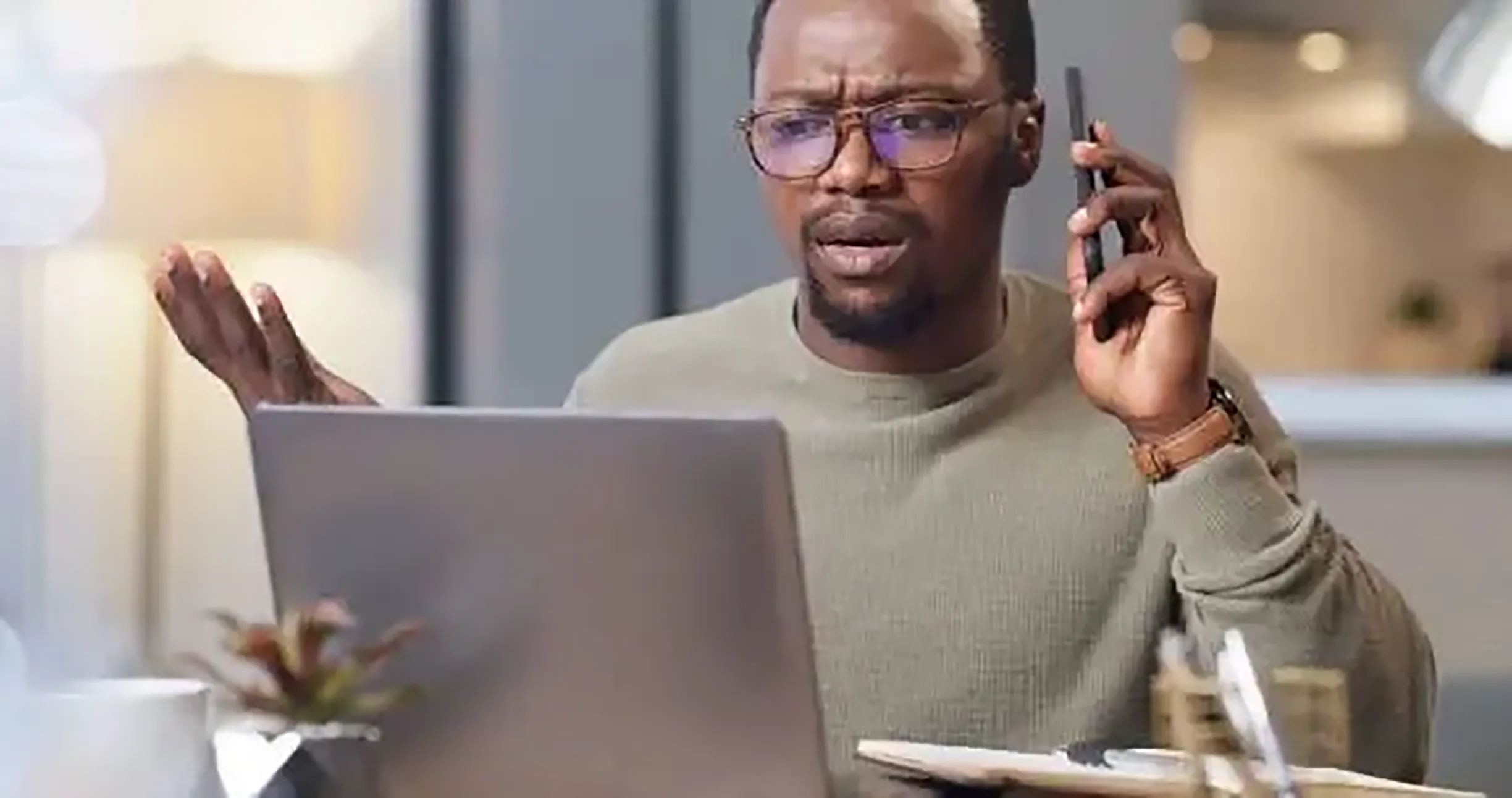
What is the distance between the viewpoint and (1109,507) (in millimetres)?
1345

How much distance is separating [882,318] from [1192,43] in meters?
0.33

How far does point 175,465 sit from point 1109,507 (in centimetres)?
59

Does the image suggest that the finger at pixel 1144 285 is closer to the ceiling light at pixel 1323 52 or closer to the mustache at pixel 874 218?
the mustache at pixel 874 218

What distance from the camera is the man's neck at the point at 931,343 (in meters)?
1.38

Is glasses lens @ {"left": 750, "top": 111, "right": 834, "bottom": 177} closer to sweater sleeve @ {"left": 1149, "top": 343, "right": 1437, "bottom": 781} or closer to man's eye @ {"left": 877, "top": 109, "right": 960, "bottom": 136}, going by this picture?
man's eye @ {"left": 877, "top": 109, "right": 960, "bottom": 136}

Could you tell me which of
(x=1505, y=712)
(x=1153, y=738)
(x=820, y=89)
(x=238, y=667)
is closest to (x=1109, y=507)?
(x=1153, y=738)

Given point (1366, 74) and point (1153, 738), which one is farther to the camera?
point (1366, 74)

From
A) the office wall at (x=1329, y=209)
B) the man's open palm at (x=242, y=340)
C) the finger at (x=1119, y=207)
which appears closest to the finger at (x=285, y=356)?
the man's open palm at (x=242, y=340)

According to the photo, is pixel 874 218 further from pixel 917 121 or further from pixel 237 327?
pixel 237 327

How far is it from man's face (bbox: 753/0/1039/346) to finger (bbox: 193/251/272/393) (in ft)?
1.11

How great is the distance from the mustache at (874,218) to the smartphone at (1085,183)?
10 centimetres

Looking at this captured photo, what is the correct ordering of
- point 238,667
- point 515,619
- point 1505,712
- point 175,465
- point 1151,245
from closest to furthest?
point 515,619 < point 238,667 < point 1151,245 < point 175,465 < point 1505,712

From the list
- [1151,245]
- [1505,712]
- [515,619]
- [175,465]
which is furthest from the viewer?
[1505,712]

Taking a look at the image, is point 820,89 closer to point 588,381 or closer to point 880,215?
point 880,215
